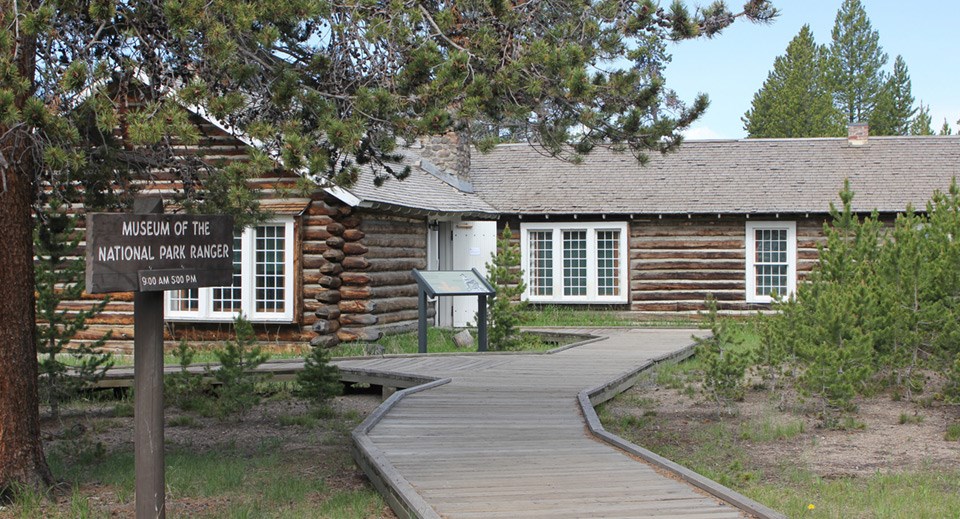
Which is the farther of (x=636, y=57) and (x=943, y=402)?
(x=943, y=402)

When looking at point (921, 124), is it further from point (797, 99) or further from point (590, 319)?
point (590, 319)

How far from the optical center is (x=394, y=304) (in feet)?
59.5

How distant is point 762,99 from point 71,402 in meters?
45.4

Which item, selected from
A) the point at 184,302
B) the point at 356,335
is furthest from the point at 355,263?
the point at 184,302

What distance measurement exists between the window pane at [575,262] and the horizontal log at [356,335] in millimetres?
7194

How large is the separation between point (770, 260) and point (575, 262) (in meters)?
4.11

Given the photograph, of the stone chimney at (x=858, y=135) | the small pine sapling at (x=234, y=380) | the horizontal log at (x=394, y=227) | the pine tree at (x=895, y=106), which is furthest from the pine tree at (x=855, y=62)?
the small pine sapling at (x=234, y=380)

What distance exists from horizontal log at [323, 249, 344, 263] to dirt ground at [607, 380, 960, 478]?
6302 mm

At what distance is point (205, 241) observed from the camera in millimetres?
5750

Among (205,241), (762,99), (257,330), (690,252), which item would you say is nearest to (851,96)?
(762,99)

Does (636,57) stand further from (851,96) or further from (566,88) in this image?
(851,96)

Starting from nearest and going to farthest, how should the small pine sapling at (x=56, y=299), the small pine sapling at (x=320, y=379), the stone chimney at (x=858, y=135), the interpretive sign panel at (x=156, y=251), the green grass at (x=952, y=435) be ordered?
the interpretive sign panel at (x=156, y=251), the green grass at (x=952, y=435), the small pine sapling at (x=56, y=299), the small pine sapling at (x=320, y=379), the stone chimney at (x=858, y=135)

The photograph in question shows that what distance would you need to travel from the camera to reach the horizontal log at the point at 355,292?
55.5 ft

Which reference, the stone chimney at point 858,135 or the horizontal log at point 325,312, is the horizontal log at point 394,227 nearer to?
the horizontal log at point 325,312
